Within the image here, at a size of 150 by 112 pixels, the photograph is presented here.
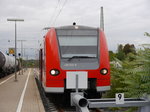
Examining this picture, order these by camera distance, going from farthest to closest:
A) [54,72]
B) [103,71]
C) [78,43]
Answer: [78,43], [103,71], [54,72]

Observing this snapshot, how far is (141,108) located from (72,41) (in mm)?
7471

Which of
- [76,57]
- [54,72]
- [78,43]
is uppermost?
[78,43]

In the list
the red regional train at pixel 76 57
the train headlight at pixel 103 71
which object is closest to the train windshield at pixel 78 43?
the red regional train at pixel 76 57

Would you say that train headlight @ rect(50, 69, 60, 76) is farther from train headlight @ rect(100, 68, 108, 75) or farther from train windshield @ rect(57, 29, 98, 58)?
train headlight @ rect(100, 68, 108, 75)

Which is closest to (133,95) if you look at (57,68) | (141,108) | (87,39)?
(141,108)

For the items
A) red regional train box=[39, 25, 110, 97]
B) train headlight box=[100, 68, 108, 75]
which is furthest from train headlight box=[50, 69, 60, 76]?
train headlight box=[100, 68, 108, 75]

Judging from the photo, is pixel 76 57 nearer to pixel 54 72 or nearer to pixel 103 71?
pixel 54 72

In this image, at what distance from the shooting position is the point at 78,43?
38.9 ft

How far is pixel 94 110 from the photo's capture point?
11445 mm

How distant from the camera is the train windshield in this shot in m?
11.5

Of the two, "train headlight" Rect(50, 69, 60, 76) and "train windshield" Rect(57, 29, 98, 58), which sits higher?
"train windshield" Rect(57, 29, 98, 58)

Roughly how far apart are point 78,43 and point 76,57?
66cm

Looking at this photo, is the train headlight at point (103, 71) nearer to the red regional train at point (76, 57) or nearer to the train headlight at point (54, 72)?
the red regional train at point (76, 57)

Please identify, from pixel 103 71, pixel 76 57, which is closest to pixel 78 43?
pixel 76 57
